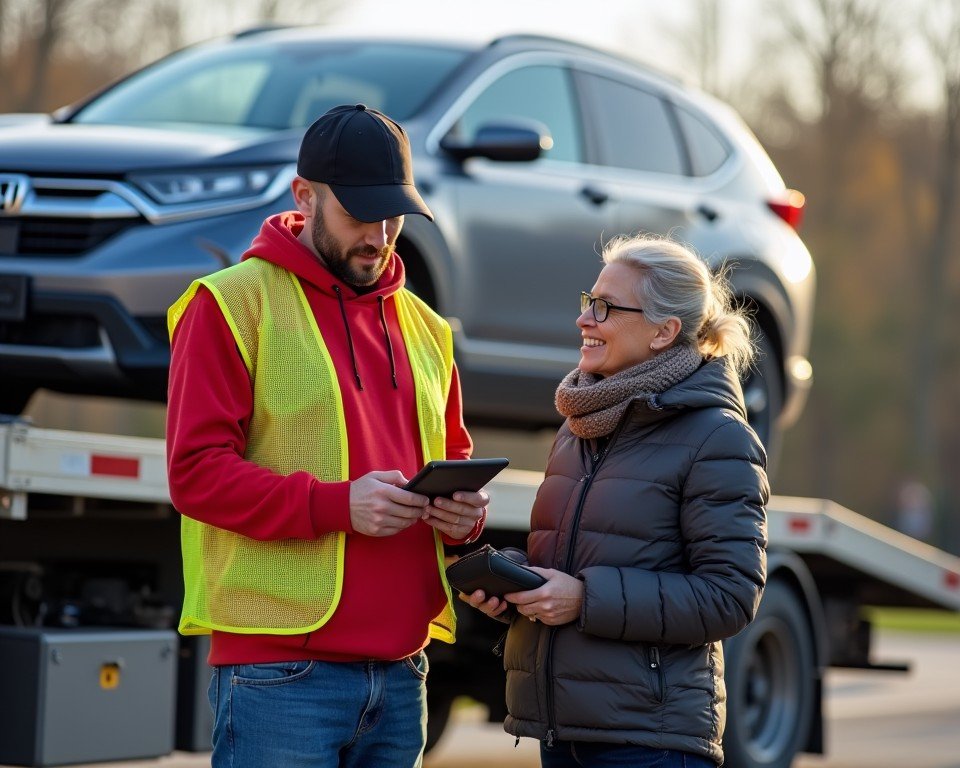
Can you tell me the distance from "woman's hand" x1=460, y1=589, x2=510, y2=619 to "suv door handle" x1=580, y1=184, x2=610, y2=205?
12.3 ft

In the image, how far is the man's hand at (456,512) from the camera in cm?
298

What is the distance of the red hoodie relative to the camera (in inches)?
113

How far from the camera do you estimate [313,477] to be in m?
2.91

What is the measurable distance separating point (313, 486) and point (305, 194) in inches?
21.5

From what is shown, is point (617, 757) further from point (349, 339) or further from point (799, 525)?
point (799, 525)

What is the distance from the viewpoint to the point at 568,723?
3129mm

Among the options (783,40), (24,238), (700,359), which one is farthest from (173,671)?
(783,40)

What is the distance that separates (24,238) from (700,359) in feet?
8.57

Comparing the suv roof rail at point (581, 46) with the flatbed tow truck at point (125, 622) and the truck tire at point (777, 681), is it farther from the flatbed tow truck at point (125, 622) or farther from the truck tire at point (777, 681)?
the truck tire at point (777, 681)

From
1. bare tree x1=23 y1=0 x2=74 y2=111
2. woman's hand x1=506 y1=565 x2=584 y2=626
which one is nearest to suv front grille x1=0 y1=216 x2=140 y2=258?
woman's hand x1=506 y1=565 x2=584 y2=626

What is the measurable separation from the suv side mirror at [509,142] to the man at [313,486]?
9.75 feet

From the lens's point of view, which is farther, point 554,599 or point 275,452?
point 554,599

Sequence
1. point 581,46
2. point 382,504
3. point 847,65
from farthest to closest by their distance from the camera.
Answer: point 847,65 → point 581,46 → point 382,504

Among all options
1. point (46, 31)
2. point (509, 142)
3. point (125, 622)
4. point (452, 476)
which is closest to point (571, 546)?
point (452, 476)
